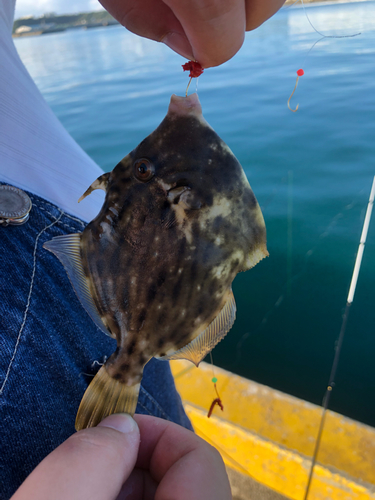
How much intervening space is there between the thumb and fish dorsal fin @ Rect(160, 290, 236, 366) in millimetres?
209

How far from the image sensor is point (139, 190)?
2.53 feet

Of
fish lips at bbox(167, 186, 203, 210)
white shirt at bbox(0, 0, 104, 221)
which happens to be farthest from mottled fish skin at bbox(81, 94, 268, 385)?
white shirt at bbox(0, 0, 104, 221)

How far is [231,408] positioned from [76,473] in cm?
189

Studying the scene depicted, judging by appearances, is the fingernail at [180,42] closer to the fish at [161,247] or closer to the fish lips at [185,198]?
the fish at [161,247]

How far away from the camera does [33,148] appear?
1.16 metres

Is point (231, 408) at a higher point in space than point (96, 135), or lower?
lower

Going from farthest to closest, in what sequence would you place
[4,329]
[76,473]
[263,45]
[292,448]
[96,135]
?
[263,45]
[96,135]
[292,448]
[4,329]
[76,473]

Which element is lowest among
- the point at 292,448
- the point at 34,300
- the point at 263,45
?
the point at 292,448

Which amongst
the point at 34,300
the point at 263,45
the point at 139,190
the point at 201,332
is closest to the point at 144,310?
the point at 201,332

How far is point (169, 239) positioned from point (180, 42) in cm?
51

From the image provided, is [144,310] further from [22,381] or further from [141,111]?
[141,111]

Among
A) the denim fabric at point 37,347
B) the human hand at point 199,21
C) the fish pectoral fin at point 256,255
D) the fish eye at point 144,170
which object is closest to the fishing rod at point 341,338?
the denim fabric at point 37,347

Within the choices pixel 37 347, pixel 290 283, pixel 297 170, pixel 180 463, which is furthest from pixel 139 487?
pixel 297 170

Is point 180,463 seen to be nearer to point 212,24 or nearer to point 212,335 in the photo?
point 212,335
